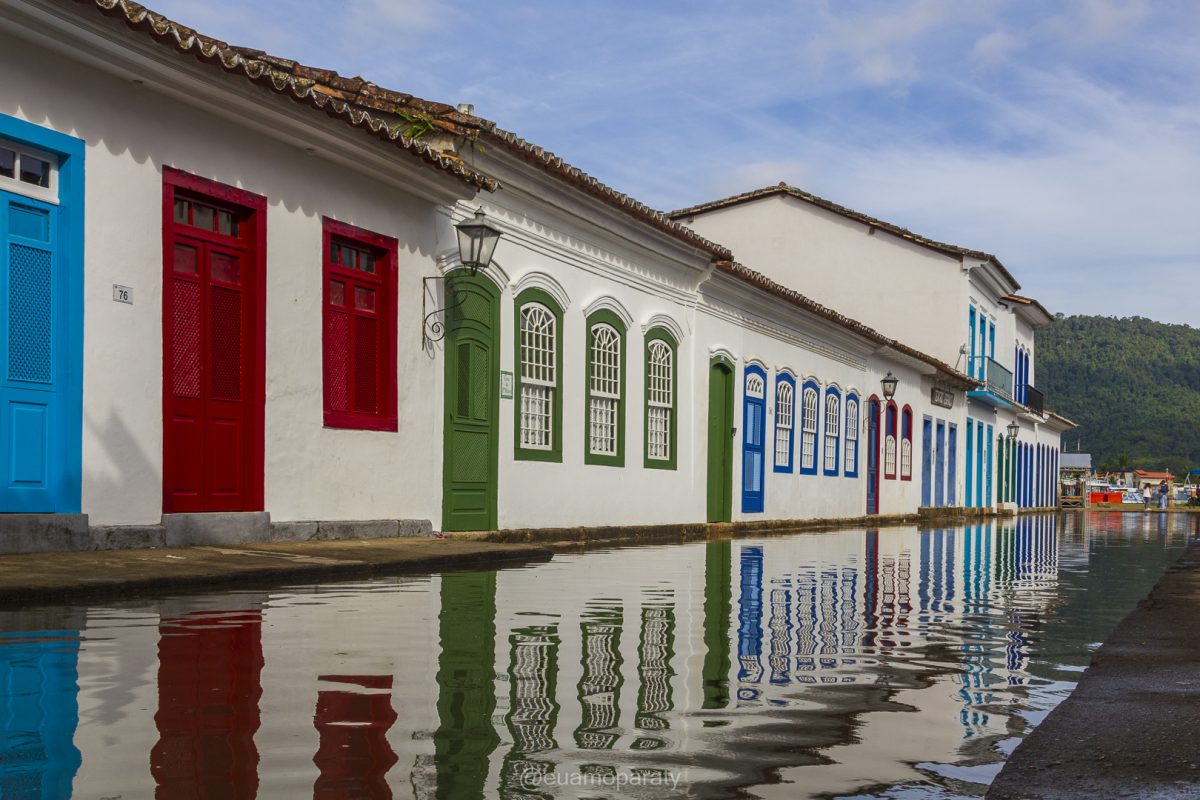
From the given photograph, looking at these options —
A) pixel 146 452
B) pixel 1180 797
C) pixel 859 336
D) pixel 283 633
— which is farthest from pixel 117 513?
pixel 859 336

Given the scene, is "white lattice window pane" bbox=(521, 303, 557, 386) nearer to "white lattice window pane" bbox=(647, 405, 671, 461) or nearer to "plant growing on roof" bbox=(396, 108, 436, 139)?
"plant growing on roof" bbox=(396, 108, 436, 139)

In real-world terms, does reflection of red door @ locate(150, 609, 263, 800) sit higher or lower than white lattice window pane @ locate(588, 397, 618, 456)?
lower

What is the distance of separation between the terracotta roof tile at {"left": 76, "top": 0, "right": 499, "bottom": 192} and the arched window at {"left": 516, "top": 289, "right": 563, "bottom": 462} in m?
2.01

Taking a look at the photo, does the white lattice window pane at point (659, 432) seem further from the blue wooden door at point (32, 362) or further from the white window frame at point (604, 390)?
the blue wooden door at point (32, 362)

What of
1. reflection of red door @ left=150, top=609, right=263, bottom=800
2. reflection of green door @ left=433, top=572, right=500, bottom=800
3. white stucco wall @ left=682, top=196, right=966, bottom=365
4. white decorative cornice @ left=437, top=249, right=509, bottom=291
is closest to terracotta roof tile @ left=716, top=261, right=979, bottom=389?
white stucco wall @ left=682, top=196, right=966, bottom=365

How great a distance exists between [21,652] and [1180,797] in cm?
393

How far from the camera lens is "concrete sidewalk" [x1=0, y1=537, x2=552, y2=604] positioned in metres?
7.32

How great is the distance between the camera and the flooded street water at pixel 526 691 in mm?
3154

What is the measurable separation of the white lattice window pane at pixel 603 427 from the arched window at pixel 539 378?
42.4 inches

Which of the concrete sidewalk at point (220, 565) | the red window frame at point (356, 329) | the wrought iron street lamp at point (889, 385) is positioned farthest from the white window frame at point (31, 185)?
the wrought iron street lamp at point (889, 385)

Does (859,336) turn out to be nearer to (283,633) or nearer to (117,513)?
(117,513)

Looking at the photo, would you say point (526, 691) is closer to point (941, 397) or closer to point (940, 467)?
point (941, 397)

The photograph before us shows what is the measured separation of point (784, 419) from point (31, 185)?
18135 millimetres

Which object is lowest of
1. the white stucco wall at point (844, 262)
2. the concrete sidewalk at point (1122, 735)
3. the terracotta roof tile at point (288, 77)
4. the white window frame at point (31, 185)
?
the concrete sidewalk at point (1122, 735)
